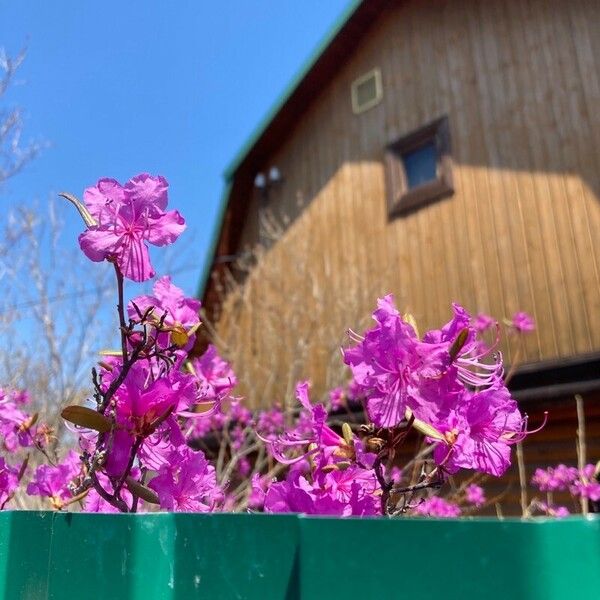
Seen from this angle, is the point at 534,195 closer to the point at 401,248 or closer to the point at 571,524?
the point at 401,248

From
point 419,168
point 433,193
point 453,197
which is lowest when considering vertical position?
point 453,197

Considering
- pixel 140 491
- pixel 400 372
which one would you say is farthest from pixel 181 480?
pixel 400 372

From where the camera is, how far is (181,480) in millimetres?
1235

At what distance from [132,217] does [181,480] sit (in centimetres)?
50

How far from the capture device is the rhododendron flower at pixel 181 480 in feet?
4.02

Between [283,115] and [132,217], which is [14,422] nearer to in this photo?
[132,217]

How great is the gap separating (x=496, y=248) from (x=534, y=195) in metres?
0.52

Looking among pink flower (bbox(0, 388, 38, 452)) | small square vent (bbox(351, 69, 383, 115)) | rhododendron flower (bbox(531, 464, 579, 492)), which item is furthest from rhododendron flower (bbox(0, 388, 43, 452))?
small square vent (bbox(351, 69, 383, 115))

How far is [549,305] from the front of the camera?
5.04 m

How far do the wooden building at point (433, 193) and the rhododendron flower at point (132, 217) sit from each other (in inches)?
151

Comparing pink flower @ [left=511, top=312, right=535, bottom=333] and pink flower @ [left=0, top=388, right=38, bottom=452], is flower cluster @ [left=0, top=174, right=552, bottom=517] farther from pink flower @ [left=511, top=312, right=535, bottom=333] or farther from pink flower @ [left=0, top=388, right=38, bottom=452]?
pink flower @ [left=511, top=312, right=535, bottom=333]

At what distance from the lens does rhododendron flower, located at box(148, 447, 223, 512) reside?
1227 mm

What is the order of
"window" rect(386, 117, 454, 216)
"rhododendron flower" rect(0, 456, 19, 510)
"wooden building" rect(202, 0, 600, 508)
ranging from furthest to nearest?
"window" rect(386, 117, 454, 216) → "wooden building" rect(202, 0, 600, 508) → "rhododendron flower" rect(0, 456, 19, 510)

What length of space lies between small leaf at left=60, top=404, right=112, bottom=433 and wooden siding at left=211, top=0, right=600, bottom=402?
4.25m
